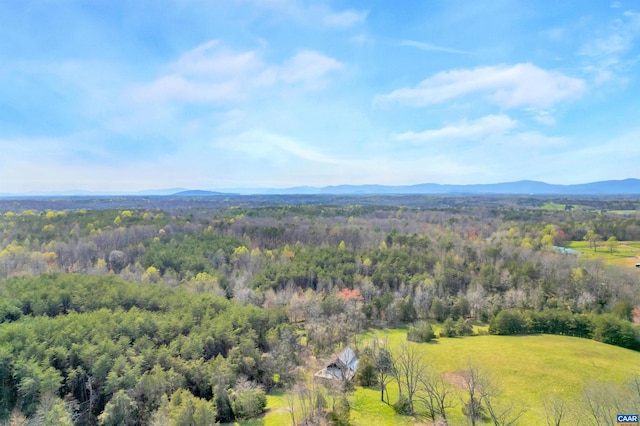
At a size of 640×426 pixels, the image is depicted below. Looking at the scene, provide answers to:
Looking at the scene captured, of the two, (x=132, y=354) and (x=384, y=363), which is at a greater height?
(x=132, y=354)

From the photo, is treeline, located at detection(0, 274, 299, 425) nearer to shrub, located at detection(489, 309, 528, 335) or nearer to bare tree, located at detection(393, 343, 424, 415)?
bare tree, located at detection(393, 343, 424, 415)

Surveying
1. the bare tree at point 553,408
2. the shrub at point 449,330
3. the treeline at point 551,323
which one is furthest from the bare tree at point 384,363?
the treeline at point 551,323

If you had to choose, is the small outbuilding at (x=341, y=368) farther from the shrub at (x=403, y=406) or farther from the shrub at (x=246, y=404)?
the shrub at (x=246, y=404)

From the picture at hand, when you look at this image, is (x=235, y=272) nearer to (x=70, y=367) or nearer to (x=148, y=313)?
(x=148, y=313)

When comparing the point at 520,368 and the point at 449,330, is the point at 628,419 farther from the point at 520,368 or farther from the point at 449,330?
the point at 449,330

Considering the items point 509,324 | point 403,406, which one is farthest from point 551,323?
point 403,406

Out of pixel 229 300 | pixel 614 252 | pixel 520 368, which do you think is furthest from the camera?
pixel 614 252

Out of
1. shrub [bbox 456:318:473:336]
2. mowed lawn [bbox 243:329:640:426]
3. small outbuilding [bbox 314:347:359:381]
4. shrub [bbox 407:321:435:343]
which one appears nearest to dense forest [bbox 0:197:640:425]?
shrub [bbox 456:318:473:336]
